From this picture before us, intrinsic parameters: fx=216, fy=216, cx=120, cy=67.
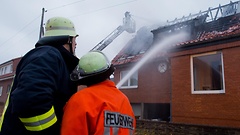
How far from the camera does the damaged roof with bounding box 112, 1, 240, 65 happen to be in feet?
31.8

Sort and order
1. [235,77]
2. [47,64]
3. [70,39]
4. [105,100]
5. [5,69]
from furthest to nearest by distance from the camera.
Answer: [5,69], [235,77], [70,39], [105,100], [47,64]

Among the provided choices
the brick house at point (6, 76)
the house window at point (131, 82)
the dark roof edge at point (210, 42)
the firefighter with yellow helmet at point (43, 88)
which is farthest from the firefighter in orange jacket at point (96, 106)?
the brick house at point (6, 76)

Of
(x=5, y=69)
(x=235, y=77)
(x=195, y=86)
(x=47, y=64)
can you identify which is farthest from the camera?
(x=5, y=69)

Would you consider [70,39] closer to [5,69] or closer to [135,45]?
[135,45]

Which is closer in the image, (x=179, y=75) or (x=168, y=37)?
(x=179, y=75)

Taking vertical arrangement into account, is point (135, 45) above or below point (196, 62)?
above

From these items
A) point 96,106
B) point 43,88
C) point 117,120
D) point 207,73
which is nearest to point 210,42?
point 207,73

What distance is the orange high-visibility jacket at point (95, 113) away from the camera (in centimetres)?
143

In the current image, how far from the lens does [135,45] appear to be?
1736 cm

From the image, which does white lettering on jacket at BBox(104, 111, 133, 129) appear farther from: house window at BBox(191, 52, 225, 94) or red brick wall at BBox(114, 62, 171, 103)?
red brick wall at BBox(114, 62, 171, 103)

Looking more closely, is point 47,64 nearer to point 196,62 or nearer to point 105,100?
point 105,100

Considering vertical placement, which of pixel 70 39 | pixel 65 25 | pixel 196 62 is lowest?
pixel 70 39

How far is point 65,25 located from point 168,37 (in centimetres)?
1250

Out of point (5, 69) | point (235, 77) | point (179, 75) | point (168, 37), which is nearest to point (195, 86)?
point (179, 75)
